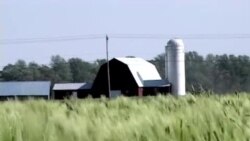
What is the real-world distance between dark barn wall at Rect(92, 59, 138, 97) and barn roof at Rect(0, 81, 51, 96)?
16.6 ft

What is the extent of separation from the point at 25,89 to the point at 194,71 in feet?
76.6

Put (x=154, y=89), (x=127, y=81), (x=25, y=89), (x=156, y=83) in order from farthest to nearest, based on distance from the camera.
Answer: (x=25, y=89)
(x=127, y=81)
(x=156, y=83)
(x=154, y=89)

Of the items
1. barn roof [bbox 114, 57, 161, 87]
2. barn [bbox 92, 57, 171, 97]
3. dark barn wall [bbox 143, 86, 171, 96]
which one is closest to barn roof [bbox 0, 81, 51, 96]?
barn [bbox 92, 57, 171, 97]

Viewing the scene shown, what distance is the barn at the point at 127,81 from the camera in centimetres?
5559

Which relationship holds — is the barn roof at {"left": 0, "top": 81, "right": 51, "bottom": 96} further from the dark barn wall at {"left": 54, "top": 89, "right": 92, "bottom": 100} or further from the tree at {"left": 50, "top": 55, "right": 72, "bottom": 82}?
the tree at {"left": 50, "top": 55, "right": 72, "bottom": 82}

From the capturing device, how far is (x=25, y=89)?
61.7 metres

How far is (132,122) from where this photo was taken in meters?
6.37

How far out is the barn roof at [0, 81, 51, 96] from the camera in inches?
2338

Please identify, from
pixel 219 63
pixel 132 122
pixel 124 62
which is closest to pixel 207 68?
pixel 219 63

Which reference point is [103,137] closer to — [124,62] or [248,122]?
[248,122]

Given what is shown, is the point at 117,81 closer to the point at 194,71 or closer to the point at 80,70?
the point at 194,71

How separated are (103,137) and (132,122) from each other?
37.5 inches

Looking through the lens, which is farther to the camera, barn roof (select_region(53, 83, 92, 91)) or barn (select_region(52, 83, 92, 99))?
barn roof (select_region(53, 83, 92, 91))

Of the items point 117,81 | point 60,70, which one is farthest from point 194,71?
point 60,70
